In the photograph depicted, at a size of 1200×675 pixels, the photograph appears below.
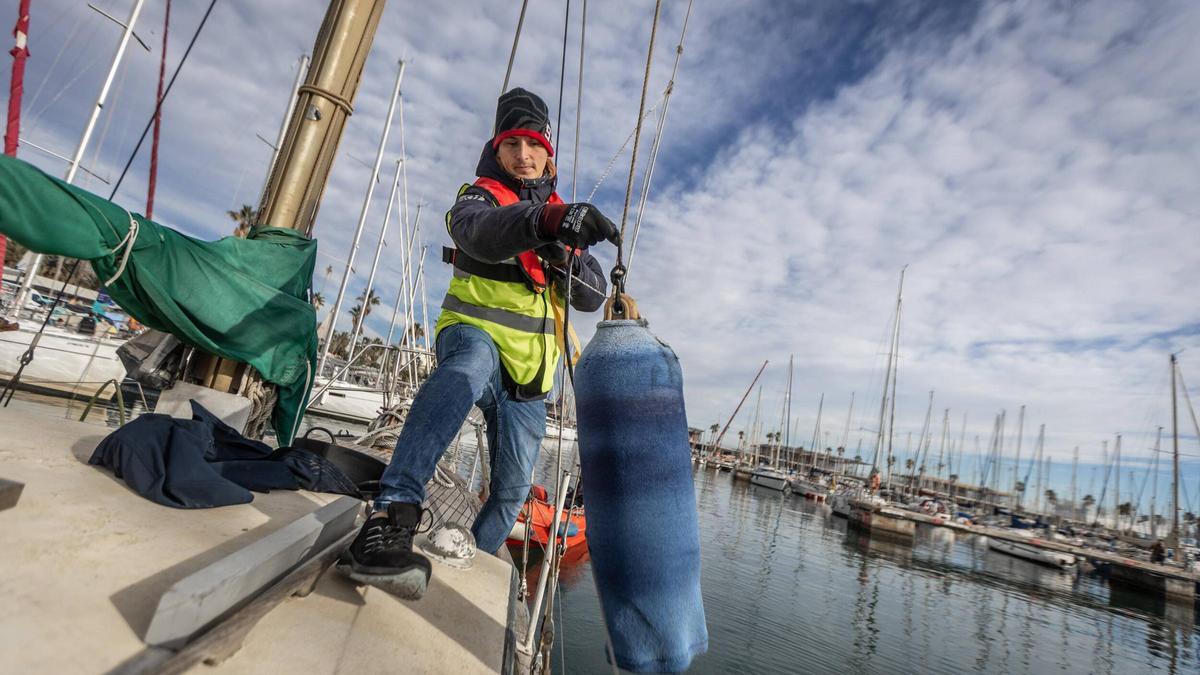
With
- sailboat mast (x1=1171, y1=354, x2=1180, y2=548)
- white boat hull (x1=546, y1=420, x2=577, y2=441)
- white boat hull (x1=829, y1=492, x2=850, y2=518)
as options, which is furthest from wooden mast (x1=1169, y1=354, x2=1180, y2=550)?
white boat hull (x1=546, y1=420, x2=577, y2=441)

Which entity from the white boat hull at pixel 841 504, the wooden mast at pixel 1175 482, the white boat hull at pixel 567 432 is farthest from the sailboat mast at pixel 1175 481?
the white boat hull at pixel 567 432

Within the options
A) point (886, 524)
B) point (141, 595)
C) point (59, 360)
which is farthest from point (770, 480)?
A: point (141, 595)

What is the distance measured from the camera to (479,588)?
1.92 m

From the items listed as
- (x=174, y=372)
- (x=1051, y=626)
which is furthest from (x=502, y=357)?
(x=1051, y=626)

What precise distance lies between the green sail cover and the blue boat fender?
245 centimetres

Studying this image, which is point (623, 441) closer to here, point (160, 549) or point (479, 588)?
point (479, 588)

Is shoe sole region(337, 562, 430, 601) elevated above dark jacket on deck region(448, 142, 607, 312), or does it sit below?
below

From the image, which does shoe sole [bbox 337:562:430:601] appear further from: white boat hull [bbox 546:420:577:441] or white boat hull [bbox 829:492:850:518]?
white boat hull [bbox 829:492:850:518]

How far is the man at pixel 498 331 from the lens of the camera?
5.72ft

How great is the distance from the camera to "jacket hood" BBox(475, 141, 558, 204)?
8.47 feet

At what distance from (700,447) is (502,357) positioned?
88429 mm

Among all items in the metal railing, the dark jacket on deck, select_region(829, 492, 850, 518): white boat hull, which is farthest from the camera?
select_region(829, 492, 850, 518): white boat hull

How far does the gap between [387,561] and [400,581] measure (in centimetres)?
7

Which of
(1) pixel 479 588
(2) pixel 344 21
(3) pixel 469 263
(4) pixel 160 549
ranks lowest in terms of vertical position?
(1) pixel 479 588
